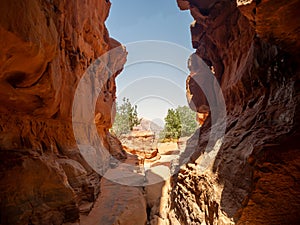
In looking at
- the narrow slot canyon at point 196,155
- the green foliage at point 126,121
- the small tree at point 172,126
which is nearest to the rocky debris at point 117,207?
the narrow slot canyon at point 196,155

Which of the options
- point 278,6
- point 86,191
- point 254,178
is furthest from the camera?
point 86,191

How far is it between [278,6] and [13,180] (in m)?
5.54

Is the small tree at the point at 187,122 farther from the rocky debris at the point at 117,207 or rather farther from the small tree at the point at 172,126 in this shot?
the rocky debris at the point at 117,207

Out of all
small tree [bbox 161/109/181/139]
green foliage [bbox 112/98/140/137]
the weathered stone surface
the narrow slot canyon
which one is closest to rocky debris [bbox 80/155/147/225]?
the narrow slot canyon

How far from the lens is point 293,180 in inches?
92.0

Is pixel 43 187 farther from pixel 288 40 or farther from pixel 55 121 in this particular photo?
pixel 288 40

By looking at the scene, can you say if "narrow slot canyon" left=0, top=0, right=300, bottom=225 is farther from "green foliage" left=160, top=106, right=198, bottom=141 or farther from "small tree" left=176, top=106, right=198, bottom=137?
"small tree" left=176, top=106, right=198, bottom=137

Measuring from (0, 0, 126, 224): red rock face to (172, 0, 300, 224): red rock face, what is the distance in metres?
3.38

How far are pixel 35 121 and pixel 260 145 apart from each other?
5.62 metres

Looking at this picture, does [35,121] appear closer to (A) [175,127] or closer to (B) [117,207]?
(B) [117,207]

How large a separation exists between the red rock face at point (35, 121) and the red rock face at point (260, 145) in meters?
3.38

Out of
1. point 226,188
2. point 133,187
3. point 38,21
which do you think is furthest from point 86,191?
point 38,21

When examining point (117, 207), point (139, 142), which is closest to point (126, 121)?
point (139, 142)

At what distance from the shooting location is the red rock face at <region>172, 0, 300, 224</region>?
2373mm
